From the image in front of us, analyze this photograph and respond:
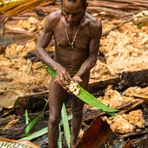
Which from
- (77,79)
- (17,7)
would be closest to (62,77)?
(77,79)

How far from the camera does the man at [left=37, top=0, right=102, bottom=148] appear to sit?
3232mm

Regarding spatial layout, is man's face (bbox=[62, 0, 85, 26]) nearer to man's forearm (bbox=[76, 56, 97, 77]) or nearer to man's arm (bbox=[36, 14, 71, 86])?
man's arm (bbox=[36, 14, 71, 86])

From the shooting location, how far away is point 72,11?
10.3ft

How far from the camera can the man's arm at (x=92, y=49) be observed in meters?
3.32

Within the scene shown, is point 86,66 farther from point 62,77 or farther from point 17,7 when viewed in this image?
point 17,7

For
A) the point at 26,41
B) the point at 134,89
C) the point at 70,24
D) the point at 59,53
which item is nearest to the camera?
the point at 70,24

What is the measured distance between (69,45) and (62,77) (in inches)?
9.5

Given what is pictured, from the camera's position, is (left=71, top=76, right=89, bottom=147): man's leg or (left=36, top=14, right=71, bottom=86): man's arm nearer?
(left=36, top=14, right=71, bottom=86): man's arm

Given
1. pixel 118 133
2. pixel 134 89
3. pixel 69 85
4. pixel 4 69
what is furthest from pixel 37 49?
pixel 4 69

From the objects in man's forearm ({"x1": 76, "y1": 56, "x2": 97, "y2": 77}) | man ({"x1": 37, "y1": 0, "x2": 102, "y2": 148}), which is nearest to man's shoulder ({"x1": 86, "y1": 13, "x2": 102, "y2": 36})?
man ({"x1": 37, "y1": 0, "x2": 102, "y2": 148})

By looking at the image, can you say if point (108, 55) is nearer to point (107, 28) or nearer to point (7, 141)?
point (107, 28)

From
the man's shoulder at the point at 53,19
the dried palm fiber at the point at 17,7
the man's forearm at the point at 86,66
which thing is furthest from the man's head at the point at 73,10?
the dried palm fiber at the point at 17,7

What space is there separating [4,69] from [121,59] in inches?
53.7

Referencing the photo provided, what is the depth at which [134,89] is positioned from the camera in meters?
4.85
